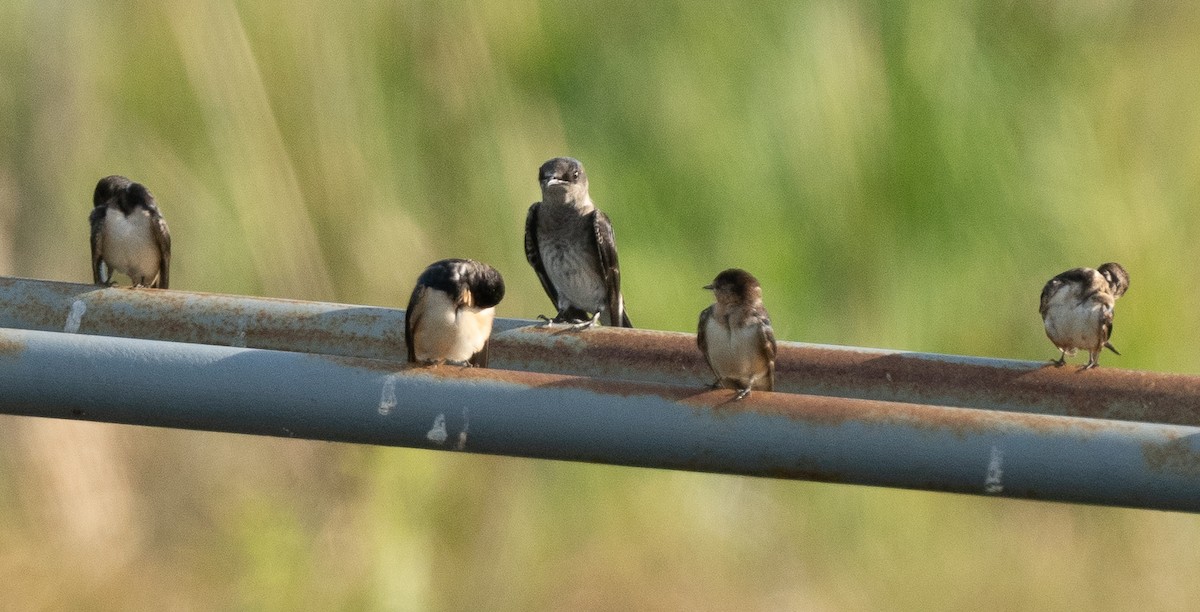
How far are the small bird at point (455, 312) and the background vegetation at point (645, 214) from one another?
6.14ft

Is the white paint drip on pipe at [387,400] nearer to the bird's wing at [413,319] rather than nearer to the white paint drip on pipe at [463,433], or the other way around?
the white paint drip on pipe at [463,433]

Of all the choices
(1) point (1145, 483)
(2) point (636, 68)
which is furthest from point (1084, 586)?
(1) point (1145, 483)

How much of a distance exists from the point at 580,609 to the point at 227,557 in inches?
59.8

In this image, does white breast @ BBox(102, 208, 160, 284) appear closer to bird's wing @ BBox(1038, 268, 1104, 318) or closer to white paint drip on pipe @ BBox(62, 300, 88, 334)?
white paint drip on pipe @ BBox(62, 300, 88, 334)

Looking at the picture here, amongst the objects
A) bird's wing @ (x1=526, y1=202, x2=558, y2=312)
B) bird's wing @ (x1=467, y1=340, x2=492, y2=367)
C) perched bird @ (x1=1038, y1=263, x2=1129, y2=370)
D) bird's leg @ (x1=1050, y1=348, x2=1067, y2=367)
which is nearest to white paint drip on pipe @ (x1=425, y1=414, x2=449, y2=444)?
bird's wing @ (x1=467, y1=340, x2=492, y2=367)

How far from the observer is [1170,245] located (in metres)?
6.50

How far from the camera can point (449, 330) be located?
13.7 feet

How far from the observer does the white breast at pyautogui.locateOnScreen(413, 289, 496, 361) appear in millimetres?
4082

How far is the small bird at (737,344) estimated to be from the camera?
377 centimetres

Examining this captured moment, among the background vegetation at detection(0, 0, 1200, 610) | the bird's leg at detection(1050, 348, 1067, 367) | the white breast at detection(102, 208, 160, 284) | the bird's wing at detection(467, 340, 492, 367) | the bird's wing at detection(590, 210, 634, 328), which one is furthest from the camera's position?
the bird's wing at detection(590, 210, 634, 328)

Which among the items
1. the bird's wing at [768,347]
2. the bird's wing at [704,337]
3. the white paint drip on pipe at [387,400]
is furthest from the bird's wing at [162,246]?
the white paint drip on pipe at [387,400]

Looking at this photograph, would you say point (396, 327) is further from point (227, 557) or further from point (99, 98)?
point (99, 98)

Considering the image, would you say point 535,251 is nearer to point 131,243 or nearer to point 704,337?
point 131,243

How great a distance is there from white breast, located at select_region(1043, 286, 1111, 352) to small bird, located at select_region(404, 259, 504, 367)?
198 centimetres
